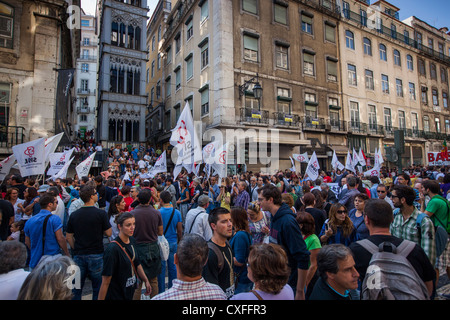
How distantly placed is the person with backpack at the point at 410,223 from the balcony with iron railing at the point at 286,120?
17.3 m

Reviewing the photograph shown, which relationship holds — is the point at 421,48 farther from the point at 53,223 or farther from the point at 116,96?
the point at 53,223

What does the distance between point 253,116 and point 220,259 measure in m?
17.3

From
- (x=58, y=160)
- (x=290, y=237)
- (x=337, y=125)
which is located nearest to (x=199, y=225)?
(x=290, y=237)

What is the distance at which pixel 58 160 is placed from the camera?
8773mm

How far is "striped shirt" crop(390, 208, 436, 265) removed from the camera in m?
3.20

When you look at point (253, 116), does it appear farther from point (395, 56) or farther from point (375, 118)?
point (395, 56)

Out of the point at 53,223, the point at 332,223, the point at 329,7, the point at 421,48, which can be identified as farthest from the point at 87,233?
the point at 421,48

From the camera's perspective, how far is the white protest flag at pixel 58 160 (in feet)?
28.2

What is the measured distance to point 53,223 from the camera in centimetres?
384

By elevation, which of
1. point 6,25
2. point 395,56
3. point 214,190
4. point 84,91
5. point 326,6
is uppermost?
point 84,91

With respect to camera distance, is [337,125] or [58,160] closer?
[58,160]

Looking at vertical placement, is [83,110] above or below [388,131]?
above

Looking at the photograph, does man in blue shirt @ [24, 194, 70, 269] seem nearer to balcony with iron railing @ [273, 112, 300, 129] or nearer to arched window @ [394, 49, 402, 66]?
balcony with iron railing @ [273, 112, 300, 129]
